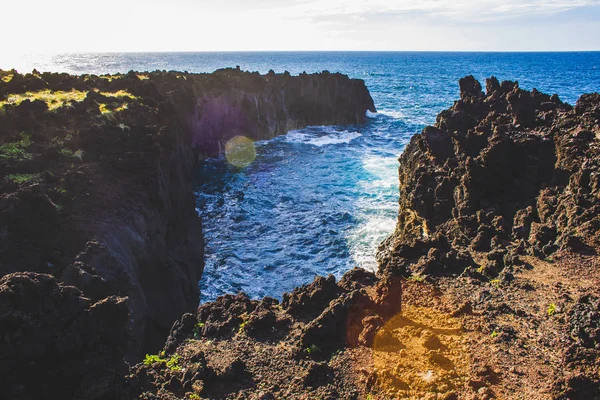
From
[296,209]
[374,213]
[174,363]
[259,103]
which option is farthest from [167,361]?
[259,103]

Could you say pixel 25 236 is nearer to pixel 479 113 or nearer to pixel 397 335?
pixel 397 335

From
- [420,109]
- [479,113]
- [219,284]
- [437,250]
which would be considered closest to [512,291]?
[437,250]

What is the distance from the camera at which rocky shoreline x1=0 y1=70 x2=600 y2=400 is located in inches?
326

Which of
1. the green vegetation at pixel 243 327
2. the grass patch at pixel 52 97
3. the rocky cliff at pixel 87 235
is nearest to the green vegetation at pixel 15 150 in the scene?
the rocky cliff at pixel 87 235

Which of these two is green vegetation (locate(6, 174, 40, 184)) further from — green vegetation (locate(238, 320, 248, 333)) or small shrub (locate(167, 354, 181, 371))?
green vegetation (locate(238, 320, 248, 333))

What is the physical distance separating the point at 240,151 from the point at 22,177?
1401 inches

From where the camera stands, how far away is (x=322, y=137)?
58375 millimetres

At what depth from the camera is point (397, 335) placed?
407 inches

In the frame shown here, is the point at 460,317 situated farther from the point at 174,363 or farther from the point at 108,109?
the point at 108,109

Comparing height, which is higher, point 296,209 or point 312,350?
point 312,350

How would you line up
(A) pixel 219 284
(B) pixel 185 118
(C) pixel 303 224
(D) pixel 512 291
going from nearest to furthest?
1. (D) pixel 512 291
2. (A) pixel 219 284
3. (C) pixel 303 224
4. (B) pixel 185 118

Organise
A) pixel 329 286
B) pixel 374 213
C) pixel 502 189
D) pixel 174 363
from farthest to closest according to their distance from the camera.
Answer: pixel 374 213 → pixel 502 189 → pixel 329 286 → pixel 174 363

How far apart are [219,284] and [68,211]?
9.96 meters

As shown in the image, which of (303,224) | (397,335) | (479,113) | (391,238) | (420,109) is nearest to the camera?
(397,335)
